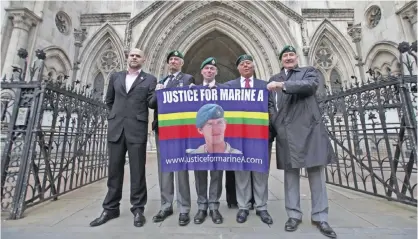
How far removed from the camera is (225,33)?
13422 millimetres

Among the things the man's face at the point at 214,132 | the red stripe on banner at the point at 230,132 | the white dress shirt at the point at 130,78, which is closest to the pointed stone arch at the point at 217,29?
the white dress shirt at the point at 130,78

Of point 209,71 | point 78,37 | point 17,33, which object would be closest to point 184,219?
point 209,71

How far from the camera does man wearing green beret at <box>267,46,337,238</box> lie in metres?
2.59

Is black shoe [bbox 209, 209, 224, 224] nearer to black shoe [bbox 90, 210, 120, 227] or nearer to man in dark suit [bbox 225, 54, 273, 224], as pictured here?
man in dark suit [bbox 225, 54, 273, 224]

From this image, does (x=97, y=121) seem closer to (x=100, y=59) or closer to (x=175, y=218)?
(x=175, y=218)

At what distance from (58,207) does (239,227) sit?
2.71 meters

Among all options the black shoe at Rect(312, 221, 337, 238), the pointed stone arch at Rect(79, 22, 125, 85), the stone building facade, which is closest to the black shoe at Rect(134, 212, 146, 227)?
the black shoe at Rect(312, 221, 337, 238)

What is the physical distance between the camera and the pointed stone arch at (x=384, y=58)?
10930 millimetres

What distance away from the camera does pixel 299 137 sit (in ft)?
8.66

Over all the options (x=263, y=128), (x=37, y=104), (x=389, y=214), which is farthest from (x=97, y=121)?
(x=389, y=214)

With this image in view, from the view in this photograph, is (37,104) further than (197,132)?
Yes

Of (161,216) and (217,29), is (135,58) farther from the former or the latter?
(217,29)

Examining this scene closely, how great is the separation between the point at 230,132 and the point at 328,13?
13606 mm

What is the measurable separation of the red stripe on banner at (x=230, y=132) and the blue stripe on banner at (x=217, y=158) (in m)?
0.05
